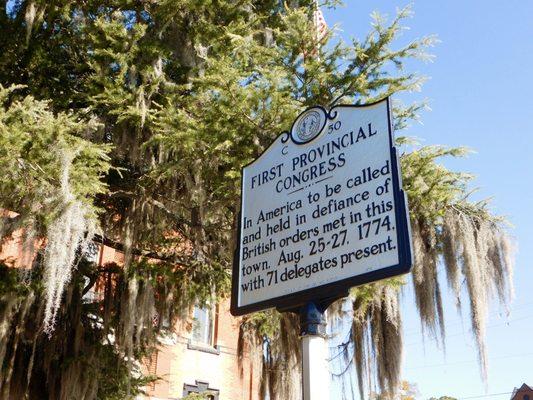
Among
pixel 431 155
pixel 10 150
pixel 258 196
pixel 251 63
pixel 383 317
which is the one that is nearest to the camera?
pixel 258 196

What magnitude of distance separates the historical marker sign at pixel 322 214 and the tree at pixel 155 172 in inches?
125

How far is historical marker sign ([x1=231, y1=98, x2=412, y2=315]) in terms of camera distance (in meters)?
3.45

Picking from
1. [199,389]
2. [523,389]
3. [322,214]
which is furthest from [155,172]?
[523,389]

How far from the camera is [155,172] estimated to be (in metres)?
8.30

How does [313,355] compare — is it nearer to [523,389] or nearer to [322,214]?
[322,214]

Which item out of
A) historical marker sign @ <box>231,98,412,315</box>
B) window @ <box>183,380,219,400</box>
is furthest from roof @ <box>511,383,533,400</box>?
historical marker sign @ <box>231,98,412,315</box>

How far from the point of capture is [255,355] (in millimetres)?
12961

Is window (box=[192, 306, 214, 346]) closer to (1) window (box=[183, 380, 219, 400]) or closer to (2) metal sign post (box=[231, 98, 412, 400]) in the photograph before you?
(1) window (box=[183, 380, 219, 400])

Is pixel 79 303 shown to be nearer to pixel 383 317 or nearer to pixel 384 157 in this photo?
pixel 383 317

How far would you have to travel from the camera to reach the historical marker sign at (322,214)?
345 centimetres

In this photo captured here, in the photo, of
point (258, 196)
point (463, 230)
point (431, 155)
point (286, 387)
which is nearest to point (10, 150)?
point (258, 196)

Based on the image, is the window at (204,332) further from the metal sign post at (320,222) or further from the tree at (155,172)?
the metal sign post at (320,222)

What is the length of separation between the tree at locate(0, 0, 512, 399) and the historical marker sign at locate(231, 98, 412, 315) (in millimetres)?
3181

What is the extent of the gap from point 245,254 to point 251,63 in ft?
17.1
